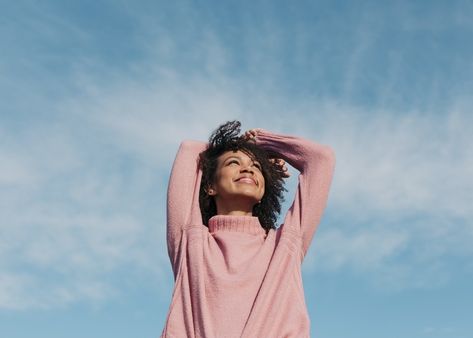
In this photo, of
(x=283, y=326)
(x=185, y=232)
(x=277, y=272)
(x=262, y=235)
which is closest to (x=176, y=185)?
(x=185, y=232)

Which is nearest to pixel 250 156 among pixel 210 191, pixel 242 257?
pixel 210 191

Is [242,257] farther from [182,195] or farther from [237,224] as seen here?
[182,195]

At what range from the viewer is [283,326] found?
16.4 feet

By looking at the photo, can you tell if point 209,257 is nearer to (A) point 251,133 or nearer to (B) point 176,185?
(B) point 176,185

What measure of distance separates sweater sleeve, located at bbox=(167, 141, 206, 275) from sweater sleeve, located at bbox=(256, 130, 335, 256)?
2.12 feet

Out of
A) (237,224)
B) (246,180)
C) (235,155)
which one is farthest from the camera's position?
(235,155)

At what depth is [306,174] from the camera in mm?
5941

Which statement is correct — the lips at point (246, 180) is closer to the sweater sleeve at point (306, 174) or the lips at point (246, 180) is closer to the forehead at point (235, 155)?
the forehead at point (235, 155)

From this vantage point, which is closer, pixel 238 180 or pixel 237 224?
pixel 237 224

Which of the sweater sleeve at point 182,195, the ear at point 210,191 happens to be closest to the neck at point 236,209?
the ear at point 210,191

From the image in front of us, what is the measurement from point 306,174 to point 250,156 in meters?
0.51

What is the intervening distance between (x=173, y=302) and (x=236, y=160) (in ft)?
4.57

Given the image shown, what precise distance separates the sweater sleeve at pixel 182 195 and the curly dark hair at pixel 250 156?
10cm

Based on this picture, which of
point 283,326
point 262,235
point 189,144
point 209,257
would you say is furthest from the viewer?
point 189,144
